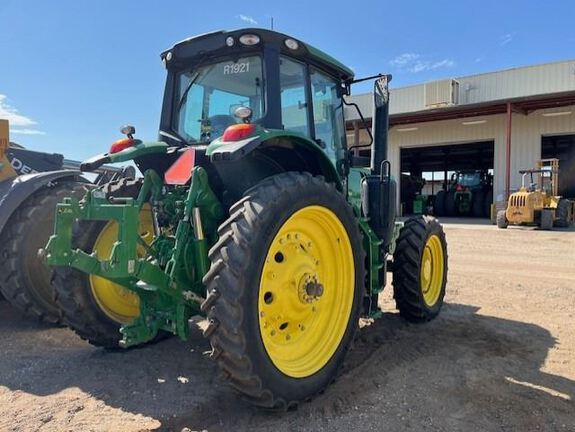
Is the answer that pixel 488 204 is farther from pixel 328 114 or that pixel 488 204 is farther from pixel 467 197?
pixel 328 114

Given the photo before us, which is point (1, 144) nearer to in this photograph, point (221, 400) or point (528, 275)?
point (221, 400)

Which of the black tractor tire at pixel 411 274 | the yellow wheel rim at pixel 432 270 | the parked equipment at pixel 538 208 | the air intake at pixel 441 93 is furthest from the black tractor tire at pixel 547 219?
the black tractor tire at pixel 411 274

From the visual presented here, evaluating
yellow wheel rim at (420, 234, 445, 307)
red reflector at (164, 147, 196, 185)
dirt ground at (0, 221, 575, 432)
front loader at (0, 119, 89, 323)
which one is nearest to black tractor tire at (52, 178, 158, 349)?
dirt ground at (0, 221, 575, 432)

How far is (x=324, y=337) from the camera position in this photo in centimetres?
349

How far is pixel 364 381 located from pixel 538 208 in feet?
52.6

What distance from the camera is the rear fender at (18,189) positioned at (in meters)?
4.76

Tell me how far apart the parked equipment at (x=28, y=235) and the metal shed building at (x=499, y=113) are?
52.1 ft

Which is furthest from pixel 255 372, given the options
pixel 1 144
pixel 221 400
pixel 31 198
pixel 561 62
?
pixel 561 62

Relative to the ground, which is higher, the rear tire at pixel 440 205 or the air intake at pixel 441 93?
the air intake at pixel 441 93

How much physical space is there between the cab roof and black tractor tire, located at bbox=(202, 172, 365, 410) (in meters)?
1.19

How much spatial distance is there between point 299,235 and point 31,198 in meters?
3.23

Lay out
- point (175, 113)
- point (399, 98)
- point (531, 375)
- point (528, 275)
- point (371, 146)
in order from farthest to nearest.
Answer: point (399, 98) → point (528, 275) → point (371, 146) → point (175, 113) → point (531, 375)

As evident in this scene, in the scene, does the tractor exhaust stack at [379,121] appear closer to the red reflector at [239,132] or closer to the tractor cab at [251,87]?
the tractor cab at [251,87]

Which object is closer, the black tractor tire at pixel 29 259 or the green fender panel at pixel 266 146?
the green fender panel at pixel 266 146
